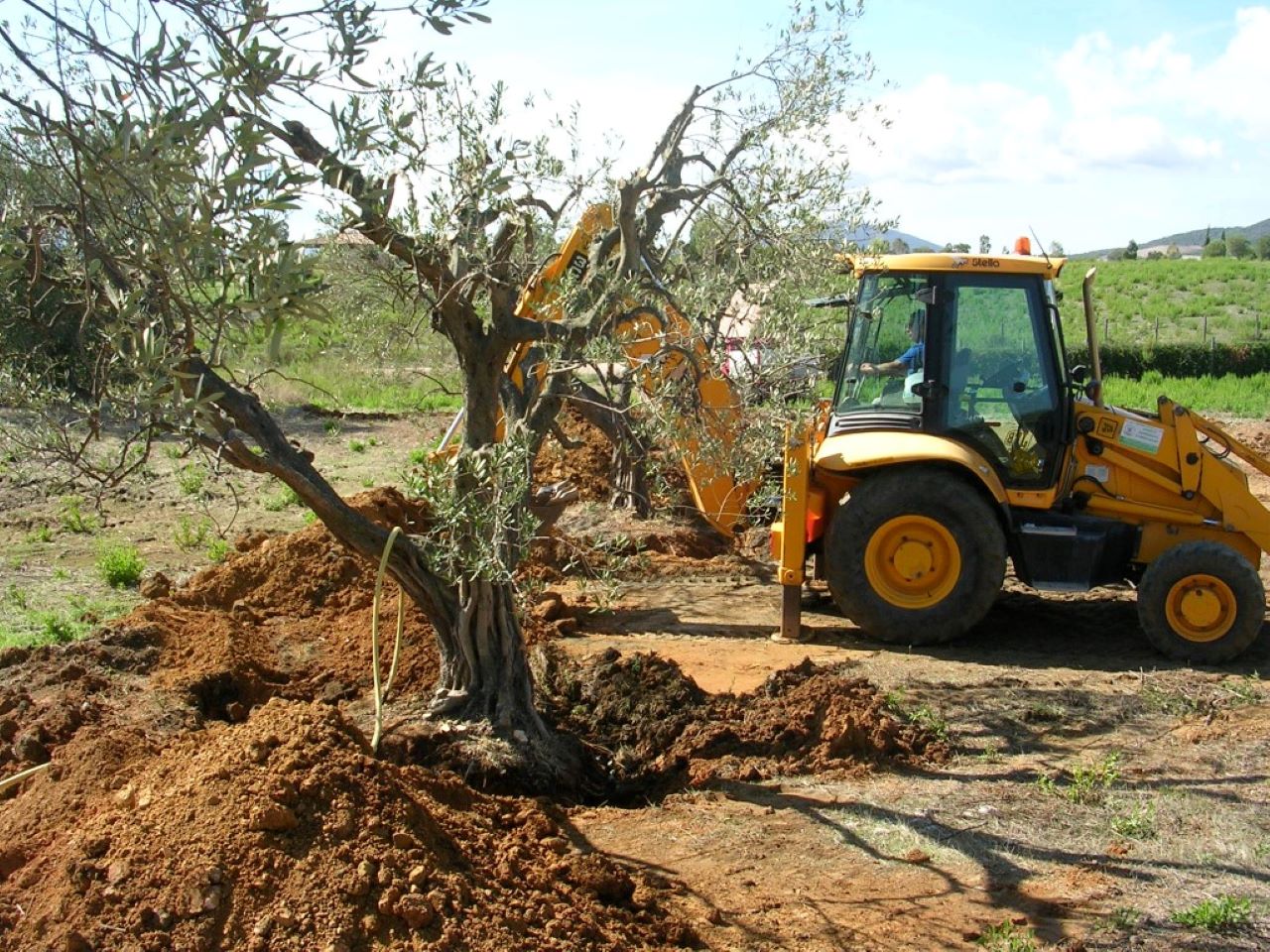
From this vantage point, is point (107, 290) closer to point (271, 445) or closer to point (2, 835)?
point (271, 445)

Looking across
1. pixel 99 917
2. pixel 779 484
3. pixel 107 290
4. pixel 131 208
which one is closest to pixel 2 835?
pixel 99 917

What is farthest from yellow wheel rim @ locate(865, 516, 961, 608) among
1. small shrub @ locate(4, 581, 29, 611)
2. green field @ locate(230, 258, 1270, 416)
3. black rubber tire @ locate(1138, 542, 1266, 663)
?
small shrub @ locate(4, 581, 29, 611)

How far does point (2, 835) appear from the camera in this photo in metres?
5.09

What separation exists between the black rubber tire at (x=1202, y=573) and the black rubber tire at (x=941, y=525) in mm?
949

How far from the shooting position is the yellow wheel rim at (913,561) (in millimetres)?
9102

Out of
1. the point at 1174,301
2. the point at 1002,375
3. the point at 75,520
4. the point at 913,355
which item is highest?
the point at 1174,301

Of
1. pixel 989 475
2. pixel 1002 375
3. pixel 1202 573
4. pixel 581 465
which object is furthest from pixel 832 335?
pixel 581 465

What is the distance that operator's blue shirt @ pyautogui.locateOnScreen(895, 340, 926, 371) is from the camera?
900cm

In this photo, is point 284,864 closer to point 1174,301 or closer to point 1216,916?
point 1216,916

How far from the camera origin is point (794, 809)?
6.24 meters

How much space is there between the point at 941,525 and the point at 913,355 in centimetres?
115

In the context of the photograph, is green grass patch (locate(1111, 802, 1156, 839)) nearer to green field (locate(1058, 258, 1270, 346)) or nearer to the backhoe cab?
the backhoe cab

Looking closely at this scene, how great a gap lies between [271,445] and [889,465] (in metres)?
4.66

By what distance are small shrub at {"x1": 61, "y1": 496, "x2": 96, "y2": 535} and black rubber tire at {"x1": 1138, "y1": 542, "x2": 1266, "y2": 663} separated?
8.65 m
